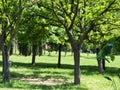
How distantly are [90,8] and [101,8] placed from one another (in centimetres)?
78

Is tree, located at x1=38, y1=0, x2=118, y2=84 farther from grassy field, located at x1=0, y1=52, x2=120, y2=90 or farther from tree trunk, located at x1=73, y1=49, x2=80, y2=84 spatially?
grassy field, located at x1=0, y1=52, x2=120, y2=90

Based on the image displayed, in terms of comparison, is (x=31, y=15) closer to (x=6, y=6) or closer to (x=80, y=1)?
(x=6, y=6)

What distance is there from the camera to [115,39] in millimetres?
1815

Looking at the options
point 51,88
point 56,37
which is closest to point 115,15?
point 51,88

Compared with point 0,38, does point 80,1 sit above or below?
above

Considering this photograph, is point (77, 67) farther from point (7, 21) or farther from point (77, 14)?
point (7, 21)

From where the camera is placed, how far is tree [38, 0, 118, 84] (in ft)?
58.4

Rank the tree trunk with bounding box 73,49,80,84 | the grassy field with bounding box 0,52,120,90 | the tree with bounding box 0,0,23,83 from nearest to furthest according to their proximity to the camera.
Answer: the grassy field with bounding box 0,52,120,90 → the tree with bounding box 0,0,23,83 → the tree trunk with bounding box 73,49,80,84

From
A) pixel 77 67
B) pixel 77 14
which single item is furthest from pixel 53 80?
pixel 77 14

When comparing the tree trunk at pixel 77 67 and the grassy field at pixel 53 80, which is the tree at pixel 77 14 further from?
the grassy field at pixel 53 80

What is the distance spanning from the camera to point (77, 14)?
62.7ft

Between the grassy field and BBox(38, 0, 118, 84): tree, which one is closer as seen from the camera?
the grassy field

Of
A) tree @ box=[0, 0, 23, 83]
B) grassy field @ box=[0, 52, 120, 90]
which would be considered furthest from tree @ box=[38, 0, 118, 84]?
tree @ box=[0, 0, 23, 83]

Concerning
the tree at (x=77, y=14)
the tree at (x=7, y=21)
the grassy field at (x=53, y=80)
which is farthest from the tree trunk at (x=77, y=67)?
the tree at (x=7, y=21)
